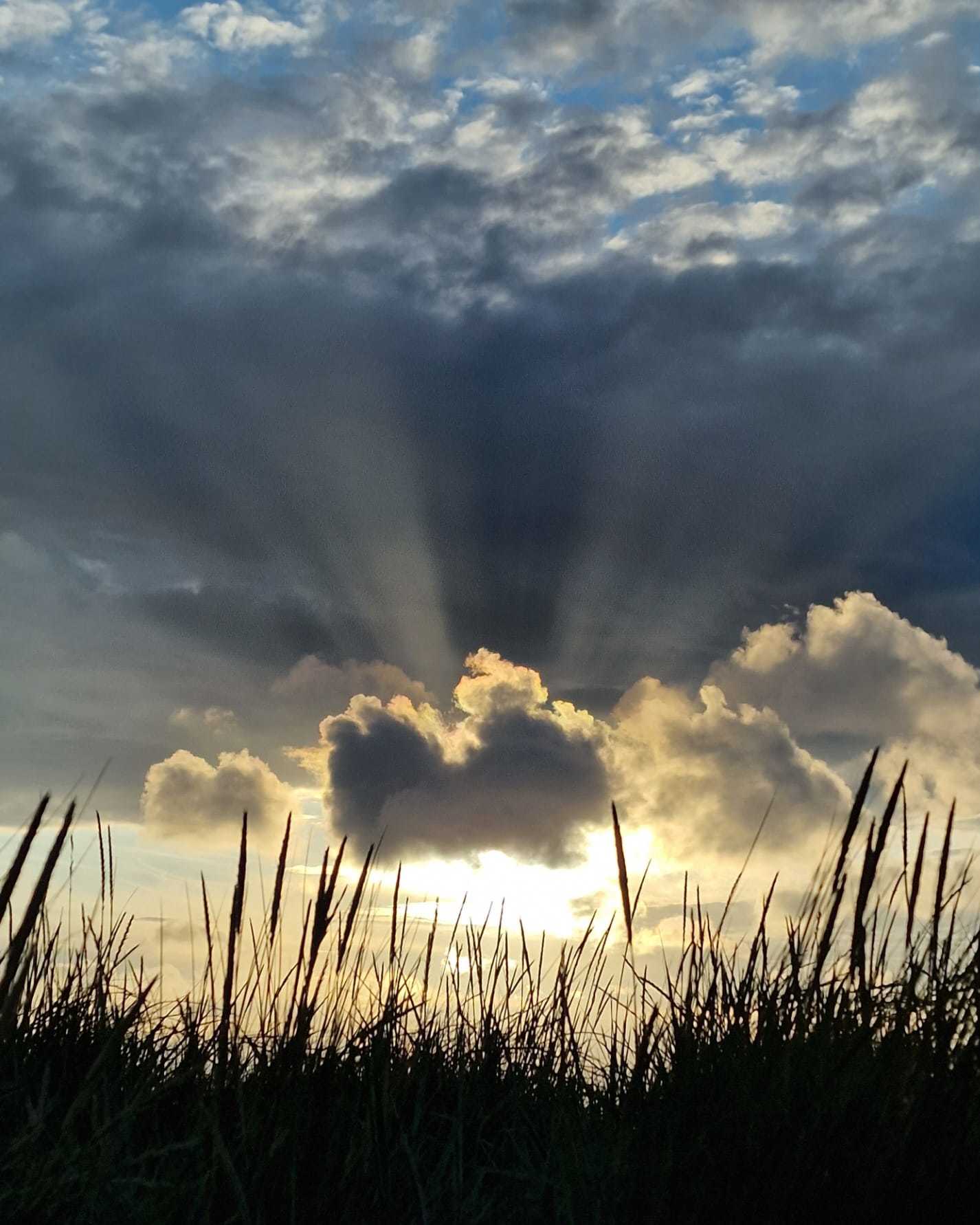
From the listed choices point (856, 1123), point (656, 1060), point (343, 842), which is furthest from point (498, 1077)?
point (856, 1123)

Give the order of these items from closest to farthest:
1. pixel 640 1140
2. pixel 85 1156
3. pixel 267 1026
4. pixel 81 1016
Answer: pixel 85 1156 < pixel 640 1140 < pixel 267 1026 < pixel 81 1016

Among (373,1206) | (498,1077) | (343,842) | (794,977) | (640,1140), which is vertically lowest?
(373,1206)

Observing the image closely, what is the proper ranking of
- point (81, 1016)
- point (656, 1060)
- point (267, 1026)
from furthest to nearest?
1. point (81, 1016)
2. point (267, 1026)
3. point (656, 1060)

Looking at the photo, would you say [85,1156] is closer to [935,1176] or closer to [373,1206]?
[373,1206]

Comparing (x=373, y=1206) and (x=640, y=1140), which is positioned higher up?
(x=640, y=1140)

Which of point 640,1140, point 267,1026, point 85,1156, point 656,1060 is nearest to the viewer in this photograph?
point 85,1156

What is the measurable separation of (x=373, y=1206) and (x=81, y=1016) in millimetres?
1927

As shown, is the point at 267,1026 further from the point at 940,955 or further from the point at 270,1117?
the point at 940,955

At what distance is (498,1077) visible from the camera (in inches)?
144

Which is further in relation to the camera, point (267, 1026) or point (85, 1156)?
point (267, 1026)

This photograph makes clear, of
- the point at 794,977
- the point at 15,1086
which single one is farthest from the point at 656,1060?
the point at 15,1086

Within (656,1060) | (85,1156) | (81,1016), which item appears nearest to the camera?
(85,1156)

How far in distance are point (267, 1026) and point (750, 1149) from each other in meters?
1.62

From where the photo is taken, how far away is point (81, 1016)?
4020 mm
